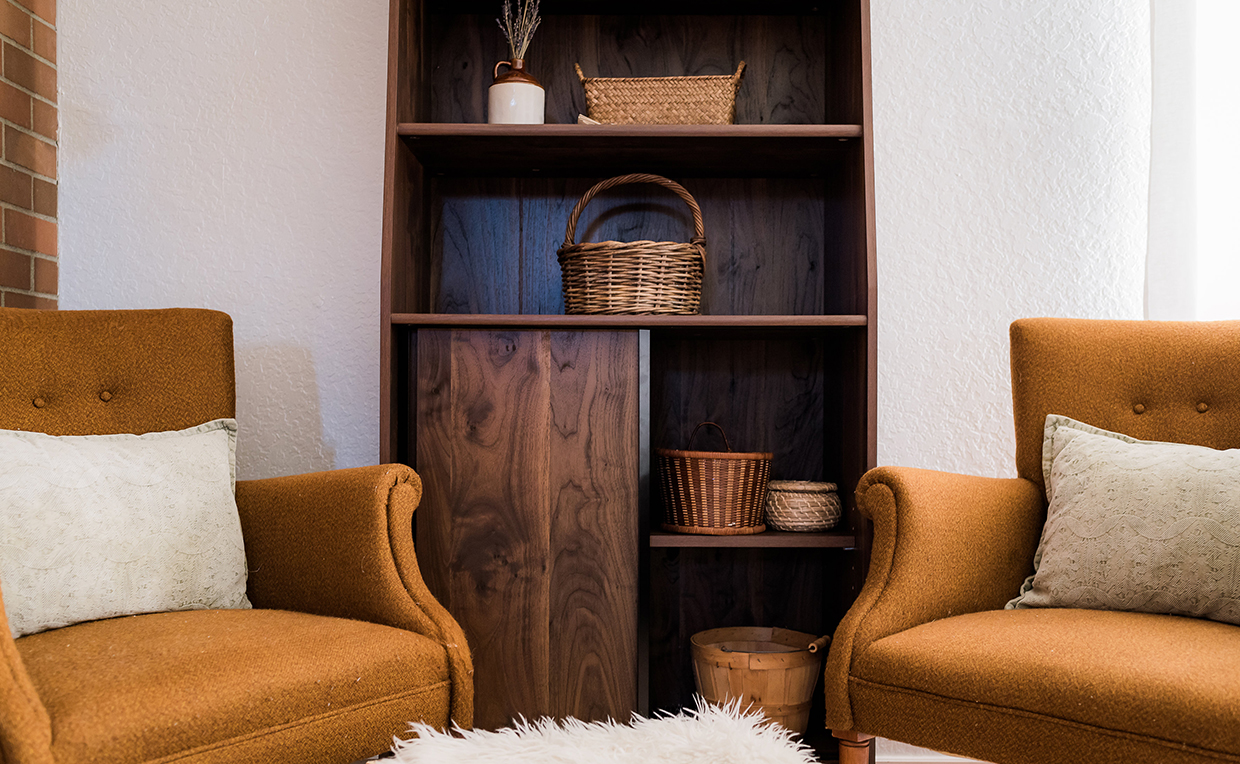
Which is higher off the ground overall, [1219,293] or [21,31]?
[21,31]

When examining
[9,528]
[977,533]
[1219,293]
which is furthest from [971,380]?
[9,528]

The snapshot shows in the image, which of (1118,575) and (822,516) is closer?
(1118,575)

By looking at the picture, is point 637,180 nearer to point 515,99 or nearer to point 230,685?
point 515,99

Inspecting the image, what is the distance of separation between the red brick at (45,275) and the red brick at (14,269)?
25 millimetres

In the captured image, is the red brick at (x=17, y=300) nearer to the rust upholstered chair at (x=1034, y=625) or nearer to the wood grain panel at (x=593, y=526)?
the wood grain panel at (x=593, y=526)

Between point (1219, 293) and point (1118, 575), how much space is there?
2.77 feet

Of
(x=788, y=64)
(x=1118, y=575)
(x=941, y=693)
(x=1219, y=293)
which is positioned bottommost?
(x=941, y=693)

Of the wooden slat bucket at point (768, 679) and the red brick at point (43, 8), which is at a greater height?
the red brick at point (43, 8)

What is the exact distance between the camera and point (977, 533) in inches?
50.5

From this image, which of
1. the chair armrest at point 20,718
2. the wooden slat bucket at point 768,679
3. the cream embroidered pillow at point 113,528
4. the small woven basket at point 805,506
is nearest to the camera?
the chair armrest at point 20,718

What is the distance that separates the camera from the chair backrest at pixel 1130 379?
138 cm

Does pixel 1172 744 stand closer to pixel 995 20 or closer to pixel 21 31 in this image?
pixel 995 20

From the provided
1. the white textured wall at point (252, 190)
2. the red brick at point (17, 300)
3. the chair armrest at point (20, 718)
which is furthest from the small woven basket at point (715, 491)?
the red brick at point (17, 300)

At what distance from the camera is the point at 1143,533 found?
1194 mm
